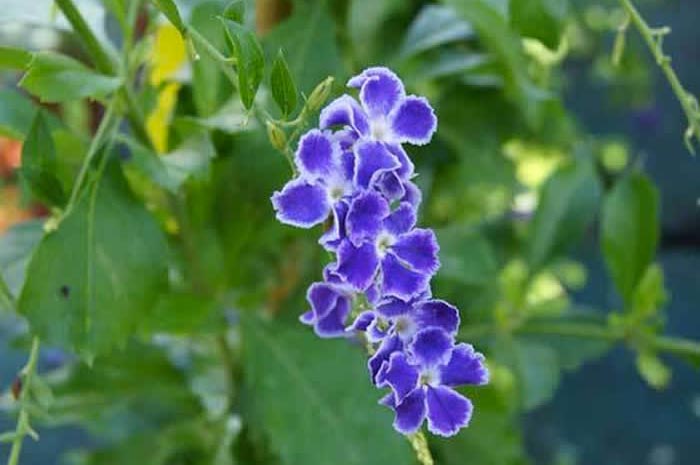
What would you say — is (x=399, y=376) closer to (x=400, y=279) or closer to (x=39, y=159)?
(x=400, y=279)

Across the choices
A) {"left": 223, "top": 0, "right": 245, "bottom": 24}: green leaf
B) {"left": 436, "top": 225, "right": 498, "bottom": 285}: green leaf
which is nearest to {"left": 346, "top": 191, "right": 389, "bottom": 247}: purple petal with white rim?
{"left": 223, "top": 0, "right": 245, "bottom": 24}: green leaf

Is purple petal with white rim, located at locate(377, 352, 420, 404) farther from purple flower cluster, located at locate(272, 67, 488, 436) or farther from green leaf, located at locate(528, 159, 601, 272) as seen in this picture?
green leaf, located at locate(528, 159, 601, 272)

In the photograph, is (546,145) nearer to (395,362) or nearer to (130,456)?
(130,456)

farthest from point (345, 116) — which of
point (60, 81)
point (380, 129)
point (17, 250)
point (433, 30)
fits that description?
point (433, 30)

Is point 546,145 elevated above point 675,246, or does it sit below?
above

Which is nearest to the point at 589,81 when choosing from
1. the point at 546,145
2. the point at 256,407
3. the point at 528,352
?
the point at 546,145

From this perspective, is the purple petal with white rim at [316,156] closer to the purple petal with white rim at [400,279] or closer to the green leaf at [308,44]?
the purple petal with white rim at [400,279]
